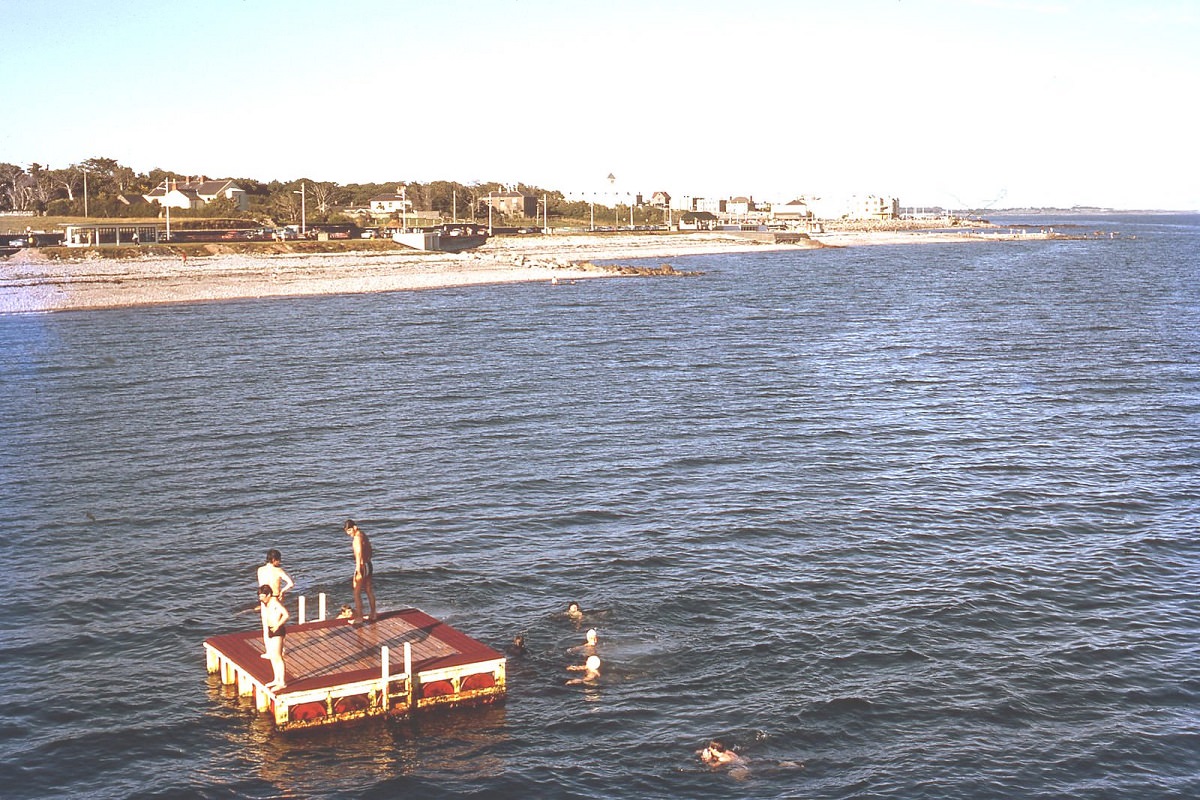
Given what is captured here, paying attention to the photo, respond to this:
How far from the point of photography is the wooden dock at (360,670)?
22.1m

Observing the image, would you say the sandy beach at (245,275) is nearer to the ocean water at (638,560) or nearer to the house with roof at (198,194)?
the ocean water at (638,560)

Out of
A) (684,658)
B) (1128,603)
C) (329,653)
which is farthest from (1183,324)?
(329,653)

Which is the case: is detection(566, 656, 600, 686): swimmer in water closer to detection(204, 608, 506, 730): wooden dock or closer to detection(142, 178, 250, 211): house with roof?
detection(204, 608, 506, 730): wooden dock

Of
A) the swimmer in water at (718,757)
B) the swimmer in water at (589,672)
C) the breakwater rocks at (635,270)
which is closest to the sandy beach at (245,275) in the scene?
the breakwater rocks at (635,270)

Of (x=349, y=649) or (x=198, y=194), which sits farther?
(x=198, y=194)

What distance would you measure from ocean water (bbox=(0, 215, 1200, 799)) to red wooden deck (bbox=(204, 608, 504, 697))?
93 cm

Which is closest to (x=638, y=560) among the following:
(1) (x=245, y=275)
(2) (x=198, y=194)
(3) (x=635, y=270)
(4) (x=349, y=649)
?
(4) (x=349, y=649)

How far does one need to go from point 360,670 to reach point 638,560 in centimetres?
1009

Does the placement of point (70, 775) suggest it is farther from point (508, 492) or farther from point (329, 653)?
point (508, 492)

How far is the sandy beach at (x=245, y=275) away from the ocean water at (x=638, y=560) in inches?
1156

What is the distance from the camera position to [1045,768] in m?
21.3

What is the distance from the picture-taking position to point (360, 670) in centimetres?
2283

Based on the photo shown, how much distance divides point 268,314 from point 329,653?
224ft

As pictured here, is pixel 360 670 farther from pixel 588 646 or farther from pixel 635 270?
pixel 635 270
